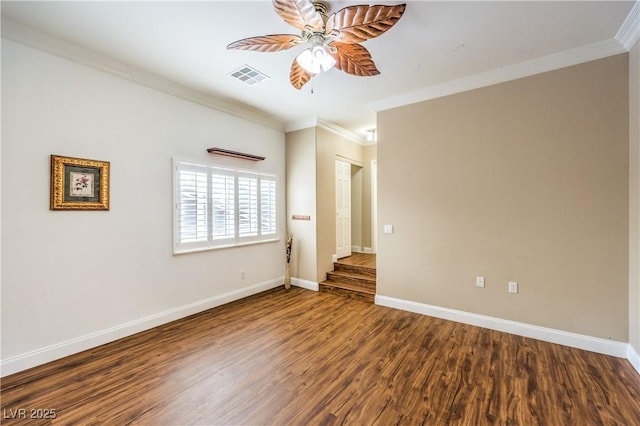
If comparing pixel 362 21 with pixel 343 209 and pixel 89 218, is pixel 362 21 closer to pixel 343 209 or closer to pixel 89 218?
pixel 89 218

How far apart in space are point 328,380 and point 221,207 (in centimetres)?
276

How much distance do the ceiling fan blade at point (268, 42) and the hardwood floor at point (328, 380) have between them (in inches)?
108

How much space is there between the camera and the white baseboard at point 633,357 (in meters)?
2.41

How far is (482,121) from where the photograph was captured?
335 cm

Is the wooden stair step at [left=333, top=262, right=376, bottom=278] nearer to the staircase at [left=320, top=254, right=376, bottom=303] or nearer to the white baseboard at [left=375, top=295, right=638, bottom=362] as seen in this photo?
the staircase at [left=320, top=254, right=376, bottom=303]

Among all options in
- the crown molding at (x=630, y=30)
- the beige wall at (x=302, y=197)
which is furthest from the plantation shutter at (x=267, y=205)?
the crown molding at (x=630, y=30)

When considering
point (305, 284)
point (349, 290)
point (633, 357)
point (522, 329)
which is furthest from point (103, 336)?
point (633, 357)

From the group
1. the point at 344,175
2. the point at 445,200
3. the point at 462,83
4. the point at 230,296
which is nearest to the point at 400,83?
the point at 462,83

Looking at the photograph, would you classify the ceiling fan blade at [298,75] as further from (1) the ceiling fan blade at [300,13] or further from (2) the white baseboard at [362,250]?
(2) the white baseboard at [362,250]

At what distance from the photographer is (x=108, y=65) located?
2916 mm

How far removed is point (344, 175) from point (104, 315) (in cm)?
448

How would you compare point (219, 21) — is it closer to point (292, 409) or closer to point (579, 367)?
point (292, 409)

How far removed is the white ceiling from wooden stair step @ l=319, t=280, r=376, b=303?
3003 millimetres

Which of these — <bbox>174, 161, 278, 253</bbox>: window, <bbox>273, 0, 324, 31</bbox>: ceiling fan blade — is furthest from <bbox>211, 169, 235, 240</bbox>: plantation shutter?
<bbox>273, 0, 324, 31</bbox>: ceiling fan blade
